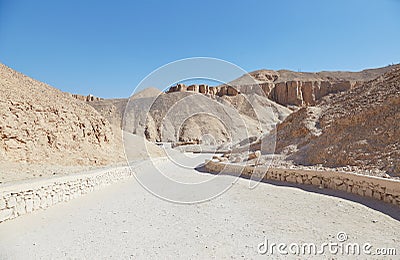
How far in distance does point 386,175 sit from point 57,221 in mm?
8630

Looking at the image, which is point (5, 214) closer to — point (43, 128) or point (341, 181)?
point (341, 181)

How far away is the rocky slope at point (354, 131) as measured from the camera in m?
9.73

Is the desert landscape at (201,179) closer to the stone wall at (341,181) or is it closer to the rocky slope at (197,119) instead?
the stone wall at (341,181)

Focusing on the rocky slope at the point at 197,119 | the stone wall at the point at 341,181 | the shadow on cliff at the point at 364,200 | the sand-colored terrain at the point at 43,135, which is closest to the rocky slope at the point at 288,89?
the rocky slope at the point at 197,119

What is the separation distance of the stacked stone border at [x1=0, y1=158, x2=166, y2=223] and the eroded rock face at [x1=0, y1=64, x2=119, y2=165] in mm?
5072

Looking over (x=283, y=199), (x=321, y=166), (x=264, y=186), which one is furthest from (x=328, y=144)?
(x=283, y=199)

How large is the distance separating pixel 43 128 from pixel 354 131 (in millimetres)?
15636

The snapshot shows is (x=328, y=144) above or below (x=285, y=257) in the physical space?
above

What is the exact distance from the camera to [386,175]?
779cm

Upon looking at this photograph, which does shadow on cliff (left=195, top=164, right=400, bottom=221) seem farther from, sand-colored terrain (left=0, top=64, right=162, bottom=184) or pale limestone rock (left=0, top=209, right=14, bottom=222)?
sand-colored terrain (left=0, top=64, right=162, bottom=184)

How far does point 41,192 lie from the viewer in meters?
7.14

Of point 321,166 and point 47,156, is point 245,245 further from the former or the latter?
point 47,156

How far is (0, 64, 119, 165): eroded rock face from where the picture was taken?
43.3 feet

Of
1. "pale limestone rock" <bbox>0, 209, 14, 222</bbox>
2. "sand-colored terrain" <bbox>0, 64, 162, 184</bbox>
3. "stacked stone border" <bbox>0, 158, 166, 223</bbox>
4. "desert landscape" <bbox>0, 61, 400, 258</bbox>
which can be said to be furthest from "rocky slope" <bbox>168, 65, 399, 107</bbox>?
"pale limestone rock" <bbox>0, 209, 14, 222</bbox>
